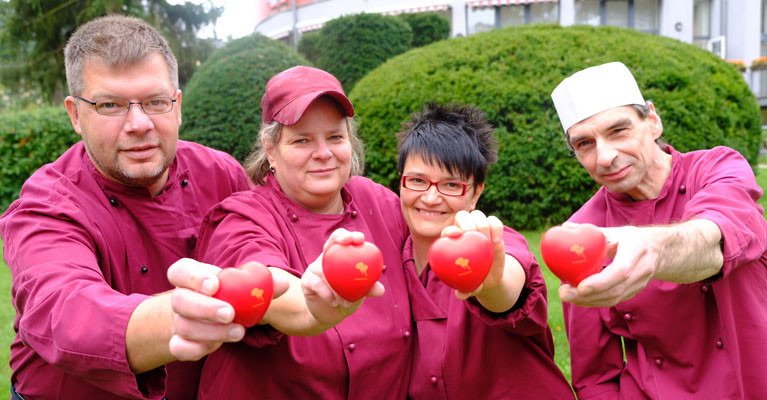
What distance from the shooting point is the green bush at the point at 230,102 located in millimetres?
10305

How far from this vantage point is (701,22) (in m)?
27.7

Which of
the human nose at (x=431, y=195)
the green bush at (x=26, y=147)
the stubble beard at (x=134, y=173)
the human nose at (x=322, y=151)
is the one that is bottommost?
the green bush at (x=26, y=147)

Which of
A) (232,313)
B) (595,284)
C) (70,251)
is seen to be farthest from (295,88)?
(595,284)

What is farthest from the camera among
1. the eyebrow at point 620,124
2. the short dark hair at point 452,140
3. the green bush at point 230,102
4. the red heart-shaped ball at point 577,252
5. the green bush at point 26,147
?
the green bush at point 26,147

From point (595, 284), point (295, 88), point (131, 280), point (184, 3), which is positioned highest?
point (184, 3)

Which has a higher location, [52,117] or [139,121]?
[139,121]

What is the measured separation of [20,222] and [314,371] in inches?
54.6

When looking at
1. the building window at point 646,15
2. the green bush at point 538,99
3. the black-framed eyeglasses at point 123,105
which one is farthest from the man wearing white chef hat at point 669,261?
the building window at point 646,15

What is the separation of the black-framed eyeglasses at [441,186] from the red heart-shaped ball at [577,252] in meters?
0.97

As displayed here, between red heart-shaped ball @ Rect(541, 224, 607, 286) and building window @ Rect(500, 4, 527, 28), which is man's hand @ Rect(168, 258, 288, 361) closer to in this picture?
red heart-shaped ball @ Rect(541, 224, 607, 286)

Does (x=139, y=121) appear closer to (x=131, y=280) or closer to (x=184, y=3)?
(x=131, y=280)

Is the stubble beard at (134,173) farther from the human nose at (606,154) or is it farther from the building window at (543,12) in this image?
the building window at (543,12)

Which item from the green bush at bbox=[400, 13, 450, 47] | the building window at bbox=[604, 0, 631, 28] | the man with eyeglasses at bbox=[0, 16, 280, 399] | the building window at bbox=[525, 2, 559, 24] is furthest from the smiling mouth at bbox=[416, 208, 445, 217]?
the building window at bbox=[604, 0, 631, 28]

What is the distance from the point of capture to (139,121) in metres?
2.97
